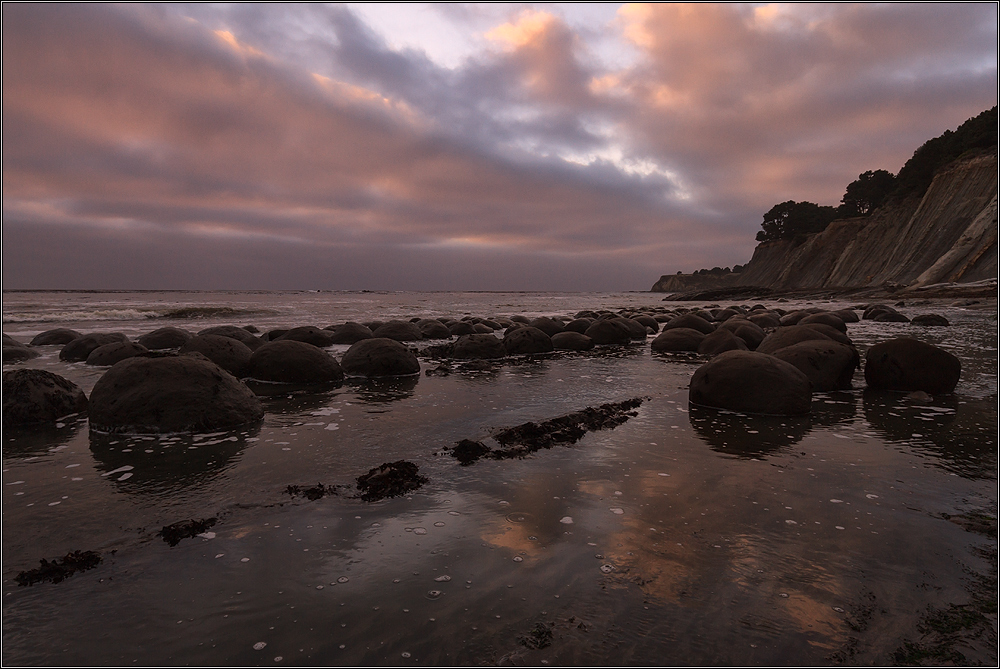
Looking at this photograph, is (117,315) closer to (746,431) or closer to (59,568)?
(59,568)

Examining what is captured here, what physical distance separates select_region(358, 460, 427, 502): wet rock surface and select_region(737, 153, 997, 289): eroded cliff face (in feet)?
132

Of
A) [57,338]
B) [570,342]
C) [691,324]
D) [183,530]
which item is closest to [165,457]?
[183,530]

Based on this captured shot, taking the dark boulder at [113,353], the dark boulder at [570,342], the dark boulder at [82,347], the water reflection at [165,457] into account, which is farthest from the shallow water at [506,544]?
the dark boulder at [570,342]

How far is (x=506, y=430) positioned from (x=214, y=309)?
34721 millimetres

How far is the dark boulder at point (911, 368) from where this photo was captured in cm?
799

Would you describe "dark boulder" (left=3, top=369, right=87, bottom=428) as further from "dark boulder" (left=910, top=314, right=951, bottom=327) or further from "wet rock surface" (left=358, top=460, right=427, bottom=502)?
"dark boulder" (left=910, top=314, right=951, bottom=327)

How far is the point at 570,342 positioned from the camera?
14.8m

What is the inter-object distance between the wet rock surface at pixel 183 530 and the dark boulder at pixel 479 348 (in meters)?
9.24

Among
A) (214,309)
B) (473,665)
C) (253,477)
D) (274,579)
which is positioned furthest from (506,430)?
(214,309)

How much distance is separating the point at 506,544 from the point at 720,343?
437 inches

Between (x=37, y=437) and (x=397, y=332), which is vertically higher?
(x=397, y=332)

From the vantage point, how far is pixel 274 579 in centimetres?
297

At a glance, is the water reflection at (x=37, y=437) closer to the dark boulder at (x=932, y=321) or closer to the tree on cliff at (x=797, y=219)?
the dark boulder at (x=932, y=321)

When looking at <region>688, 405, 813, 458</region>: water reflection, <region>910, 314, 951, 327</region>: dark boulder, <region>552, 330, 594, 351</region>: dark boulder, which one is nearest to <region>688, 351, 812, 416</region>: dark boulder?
<region>688, 405, 813, 458</region>: water reflection
